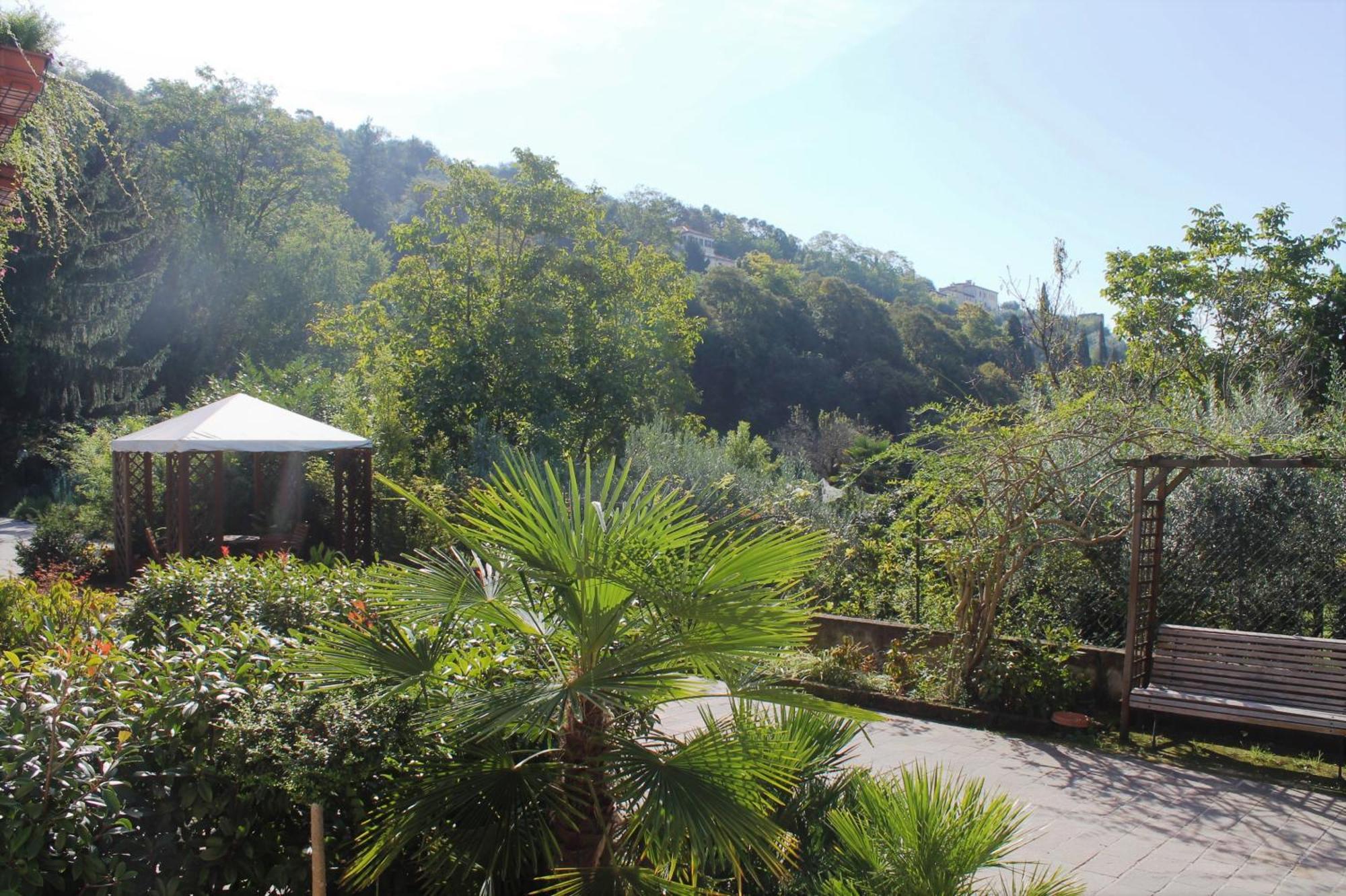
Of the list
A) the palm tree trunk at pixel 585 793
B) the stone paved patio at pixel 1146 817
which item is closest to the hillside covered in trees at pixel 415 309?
the palm tree trunk at pixel 585 793

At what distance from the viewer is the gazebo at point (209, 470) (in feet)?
31.1

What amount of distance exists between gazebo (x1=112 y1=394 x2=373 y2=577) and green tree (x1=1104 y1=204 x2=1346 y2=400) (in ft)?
37.6

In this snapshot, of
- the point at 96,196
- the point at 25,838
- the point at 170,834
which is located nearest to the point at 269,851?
the point at 170,834

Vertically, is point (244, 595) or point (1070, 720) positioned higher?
point (244, 595)

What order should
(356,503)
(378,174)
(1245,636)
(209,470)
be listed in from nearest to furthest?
(1245,636) < (356,503) < (209,470) < (378,174)

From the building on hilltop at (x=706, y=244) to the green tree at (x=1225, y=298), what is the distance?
49724 mm

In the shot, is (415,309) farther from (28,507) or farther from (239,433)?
(28,507)

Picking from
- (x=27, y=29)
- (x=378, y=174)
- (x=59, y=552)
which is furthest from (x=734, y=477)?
(x=378, y=174)

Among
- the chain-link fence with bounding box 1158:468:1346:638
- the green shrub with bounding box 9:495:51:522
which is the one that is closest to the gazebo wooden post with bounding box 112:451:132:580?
the chain-link fence with bounding box 1158:468:1346:638

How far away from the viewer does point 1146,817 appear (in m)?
5.06

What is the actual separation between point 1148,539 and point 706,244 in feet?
239

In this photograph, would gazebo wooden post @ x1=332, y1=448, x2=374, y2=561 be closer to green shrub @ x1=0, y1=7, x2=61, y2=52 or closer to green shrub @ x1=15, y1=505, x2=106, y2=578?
green shrub @ x1=15, y1=505, x2=106, y2=578

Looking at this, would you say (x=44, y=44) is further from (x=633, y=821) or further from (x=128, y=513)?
(x=128, y=513)

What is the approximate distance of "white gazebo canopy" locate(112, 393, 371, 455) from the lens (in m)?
9.23
